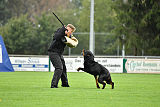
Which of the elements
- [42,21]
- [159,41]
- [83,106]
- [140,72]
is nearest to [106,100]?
[83,106]

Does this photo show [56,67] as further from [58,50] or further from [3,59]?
[3,59]

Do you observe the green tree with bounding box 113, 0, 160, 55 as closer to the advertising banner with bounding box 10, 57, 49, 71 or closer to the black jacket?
the advertising banner with bounding box 10, 57, 49, 71

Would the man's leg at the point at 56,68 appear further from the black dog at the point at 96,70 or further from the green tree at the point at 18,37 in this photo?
the green tree at the point at 18,37

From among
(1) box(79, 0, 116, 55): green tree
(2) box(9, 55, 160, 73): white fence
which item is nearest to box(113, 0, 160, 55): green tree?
(2) box(9, 55, 160, 73): white fence

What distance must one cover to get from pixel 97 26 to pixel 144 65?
38.9m

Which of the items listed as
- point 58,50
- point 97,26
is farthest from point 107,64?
point 97,26

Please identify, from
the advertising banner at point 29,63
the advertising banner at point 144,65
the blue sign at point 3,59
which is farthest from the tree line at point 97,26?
the blue sign at point 3,59

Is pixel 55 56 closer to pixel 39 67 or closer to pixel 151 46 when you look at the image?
pixel 39 67

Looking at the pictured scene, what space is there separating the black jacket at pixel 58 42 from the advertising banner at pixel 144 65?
1363 centimetres

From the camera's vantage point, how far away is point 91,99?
30.1 ft

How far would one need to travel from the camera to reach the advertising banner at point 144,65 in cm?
2539

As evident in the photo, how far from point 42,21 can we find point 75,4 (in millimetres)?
29651

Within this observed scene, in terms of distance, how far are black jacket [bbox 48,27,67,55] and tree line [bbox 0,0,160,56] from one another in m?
24.1

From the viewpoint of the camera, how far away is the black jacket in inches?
477
